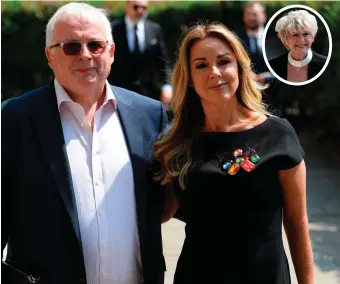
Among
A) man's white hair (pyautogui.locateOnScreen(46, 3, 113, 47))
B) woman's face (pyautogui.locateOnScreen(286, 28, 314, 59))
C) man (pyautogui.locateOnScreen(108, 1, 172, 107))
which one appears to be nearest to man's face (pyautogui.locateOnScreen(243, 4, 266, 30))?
man (pyautogui.locateOnScreen(108, 1, 172, 107))

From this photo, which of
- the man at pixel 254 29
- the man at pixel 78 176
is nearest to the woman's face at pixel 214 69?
the man at pixel 78 176

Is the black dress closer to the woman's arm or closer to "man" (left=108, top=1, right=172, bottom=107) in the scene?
the woman's arm

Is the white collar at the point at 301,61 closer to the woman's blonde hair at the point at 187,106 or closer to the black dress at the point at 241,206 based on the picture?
the woman's blonde hair at the point at 187,106

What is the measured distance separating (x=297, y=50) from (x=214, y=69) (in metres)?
0.84

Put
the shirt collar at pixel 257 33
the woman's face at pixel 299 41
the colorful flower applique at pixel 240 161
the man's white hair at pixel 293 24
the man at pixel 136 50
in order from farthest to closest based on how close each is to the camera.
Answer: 1. the man at pixel 136 50
2. the shirt collar at pixel 257 33
3. the man's white hair at pixel 293 24
4. the woman's face at pixel 299 41
5. the colorful flower applique at pixel 240 161

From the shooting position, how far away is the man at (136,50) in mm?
5645

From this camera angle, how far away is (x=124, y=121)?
6.86 ft

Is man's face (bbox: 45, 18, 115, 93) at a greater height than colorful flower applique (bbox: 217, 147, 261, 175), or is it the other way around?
man's face (bbox: 45, 18, 115, 93)

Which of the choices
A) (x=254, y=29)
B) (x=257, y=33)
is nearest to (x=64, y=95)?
(x=257, y=33)

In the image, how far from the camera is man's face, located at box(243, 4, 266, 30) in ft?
17.6

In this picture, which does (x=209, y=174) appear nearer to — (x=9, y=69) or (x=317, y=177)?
(x=317, y=177)

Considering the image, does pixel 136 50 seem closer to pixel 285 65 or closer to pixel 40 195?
pixel 285 65

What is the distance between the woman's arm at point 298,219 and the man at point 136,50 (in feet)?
11.9

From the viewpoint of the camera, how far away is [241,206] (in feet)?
6.19
